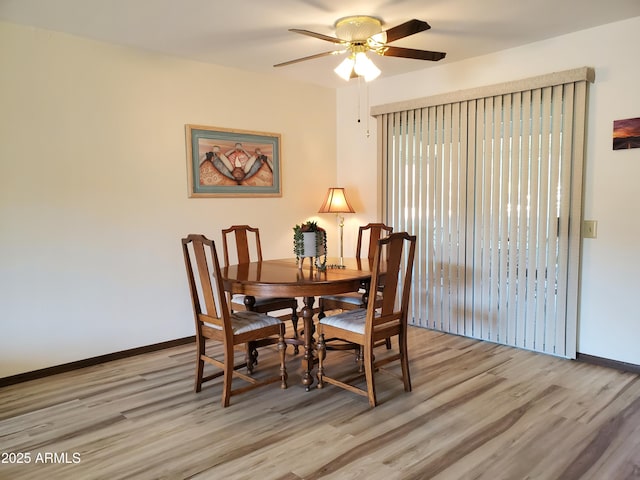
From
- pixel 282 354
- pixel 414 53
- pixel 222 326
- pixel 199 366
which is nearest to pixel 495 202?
pixel 414 53

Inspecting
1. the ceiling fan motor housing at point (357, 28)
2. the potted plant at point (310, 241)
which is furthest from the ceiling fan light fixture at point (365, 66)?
the potted plant at point (310, 241)

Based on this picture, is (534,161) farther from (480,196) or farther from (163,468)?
(163,468)

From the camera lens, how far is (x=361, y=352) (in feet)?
11.0

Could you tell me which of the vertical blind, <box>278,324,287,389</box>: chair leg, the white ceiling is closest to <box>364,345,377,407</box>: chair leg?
<box>278,324,287,389</box>: chair leg

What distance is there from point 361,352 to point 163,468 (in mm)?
1596

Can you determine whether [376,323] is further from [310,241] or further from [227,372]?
[227,372]

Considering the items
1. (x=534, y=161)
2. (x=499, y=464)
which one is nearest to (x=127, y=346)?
(x=499, y=464)

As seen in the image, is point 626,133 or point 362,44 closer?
point 362,44

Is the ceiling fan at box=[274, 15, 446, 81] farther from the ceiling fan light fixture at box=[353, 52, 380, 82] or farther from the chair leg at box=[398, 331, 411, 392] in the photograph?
the chair leg at box=[398, 331, 411, 392]

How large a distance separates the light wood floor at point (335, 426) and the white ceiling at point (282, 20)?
7.95 ft

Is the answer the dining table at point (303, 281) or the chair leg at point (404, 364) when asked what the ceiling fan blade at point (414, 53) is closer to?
the dining table at point (303, 281)

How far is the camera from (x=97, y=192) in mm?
3500

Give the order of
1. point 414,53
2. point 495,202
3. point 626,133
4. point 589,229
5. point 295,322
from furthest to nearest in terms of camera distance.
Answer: point 495,202 < point 295,322 < point 589,229 < point 626,133 < point 414,53

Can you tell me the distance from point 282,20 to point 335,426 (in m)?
2.57
